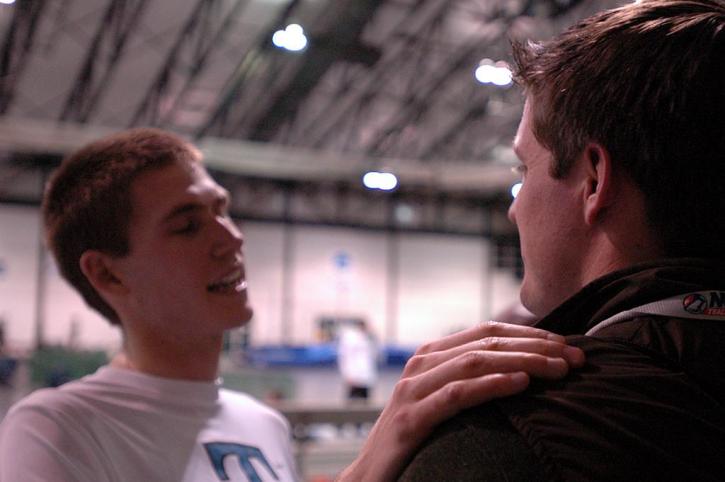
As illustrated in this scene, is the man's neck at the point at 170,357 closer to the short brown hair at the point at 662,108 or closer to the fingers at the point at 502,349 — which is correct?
the fingers at the point at 502,349

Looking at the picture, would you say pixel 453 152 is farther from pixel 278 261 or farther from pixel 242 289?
pixel 242 289

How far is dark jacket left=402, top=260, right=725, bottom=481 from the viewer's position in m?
0.74

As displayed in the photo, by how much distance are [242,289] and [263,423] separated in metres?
0.37

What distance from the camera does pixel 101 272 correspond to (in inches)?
69.9

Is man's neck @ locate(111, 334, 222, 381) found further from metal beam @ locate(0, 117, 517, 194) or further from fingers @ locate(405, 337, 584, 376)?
metal beam @ locate(0, 117, 517, 194)

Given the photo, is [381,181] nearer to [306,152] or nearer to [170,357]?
[170,357]

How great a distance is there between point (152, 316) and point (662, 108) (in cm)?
129

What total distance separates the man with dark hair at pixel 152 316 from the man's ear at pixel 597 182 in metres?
1.07

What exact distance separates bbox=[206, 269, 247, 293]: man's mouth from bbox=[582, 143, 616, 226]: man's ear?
1095 mm

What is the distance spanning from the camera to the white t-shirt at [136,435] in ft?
4.65

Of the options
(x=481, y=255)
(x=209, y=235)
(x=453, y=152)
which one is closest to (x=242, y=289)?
(x=209, y=235)

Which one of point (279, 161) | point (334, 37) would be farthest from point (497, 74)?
point (279, 161)

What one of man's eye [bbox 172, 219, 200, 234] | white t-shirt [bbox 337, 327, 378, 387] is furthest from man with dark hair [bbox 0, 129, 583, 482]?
white t-shirt [bbox 337, 327, 378, 387]

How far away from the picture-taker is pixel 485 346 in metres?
0.89
